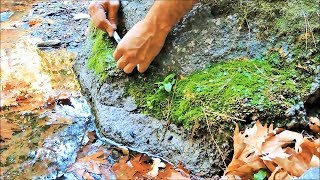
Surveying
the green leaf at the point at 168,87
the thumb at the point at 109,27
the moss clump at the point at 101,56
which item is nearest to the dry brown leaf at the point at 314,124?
the green leaf at the point at 168,87

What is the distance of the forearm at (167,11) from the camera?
105 inches

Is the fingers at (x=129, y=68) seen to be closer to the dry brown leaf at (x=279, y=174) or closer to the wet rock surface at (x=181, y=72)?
the wet rock surface at (x=181, y=72)

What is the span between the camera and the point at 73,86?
3.63 m

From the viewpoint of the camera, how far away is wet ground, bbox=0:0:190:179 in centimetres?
267

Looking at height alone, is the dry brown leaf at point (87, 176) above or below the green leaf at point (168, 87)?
below

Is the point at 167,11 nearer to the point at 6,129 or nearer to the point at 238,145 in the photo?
the point at 238,145

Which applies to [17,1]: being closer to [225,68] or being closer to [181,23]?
[181,23]

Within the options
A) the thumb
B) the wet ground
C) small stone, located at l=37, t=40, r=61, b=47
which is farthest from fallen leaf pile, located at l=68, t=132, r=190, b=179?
small stone, located at l=37, t=40, r=61, b=47

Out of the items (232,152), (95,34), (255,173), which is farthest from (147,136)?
(95,34)

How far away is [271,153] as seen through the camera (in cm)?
222

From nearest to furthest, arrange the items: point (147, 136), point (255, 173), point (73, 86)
A: 1. point (255, 173)
2. point (147, 136)
3. point (73, 86)

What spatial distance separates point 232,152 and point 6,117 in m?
1.74

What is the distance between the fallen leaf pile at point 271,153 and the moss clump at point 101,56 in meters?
1.29

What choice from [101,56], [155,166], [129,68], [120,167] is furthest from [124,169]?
[101,56]
